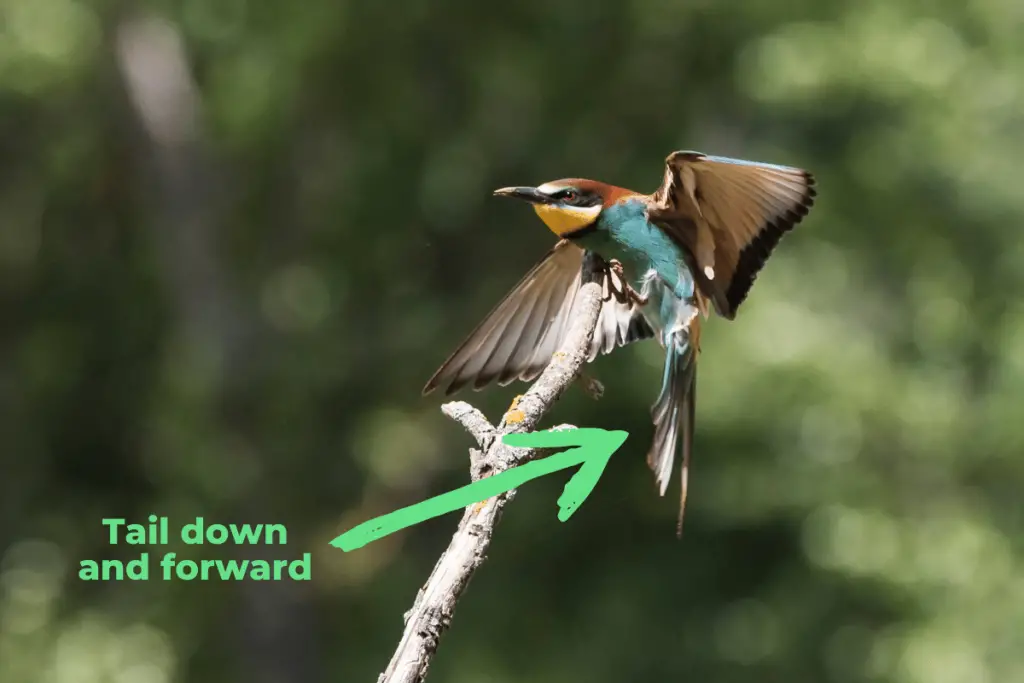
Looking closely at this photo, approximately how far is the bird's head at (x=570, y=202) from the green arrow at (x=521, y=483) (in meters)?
0.35

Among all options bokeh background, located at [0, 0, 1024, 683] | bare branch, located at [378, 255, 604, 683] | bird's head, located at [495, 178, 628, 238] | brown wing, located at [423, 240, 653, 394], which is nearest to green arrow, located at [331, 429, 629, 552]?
bare branch, located at [378, 255, 604, 683]

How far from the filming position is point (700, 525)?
6.07 m

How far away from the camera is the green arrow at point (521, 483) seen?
1062 mm

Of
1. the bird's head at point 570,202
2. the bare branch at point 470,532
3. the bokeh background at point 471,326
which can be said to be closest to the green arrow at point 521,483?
the bare branch at point 470,532

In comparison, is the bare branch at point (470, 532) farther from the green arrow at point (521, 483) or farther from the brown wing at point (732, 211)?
the brown wing at point (732, 211)

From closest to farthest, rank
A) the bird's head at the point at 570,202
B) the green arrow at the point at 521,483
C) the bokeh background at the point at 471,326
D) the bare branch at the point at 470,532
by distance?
the bare branch at the point at 470,532, the green arrow at the point at 521,483, the bird's head at the point at 570,202, the bokeh background at the point at 471,326

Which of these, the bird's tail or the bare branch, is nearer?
the bare branch

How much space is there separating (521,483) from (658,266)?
0.70 metres

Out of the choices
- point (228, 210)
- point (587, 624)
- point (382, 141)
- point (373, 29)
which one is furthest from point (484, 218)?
point (587, 624)

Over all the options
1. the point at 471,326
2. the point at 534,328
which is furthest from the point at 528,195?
the point at 471,326

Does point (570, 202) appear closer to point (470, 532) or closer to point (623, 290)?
point (623, 290)

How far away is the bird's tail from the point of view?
5.38 feet

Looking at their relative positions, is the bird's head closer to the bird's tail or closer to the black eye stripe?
the black eye stripe

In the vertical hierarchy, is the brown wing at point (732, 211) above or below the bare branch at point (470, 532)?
above
